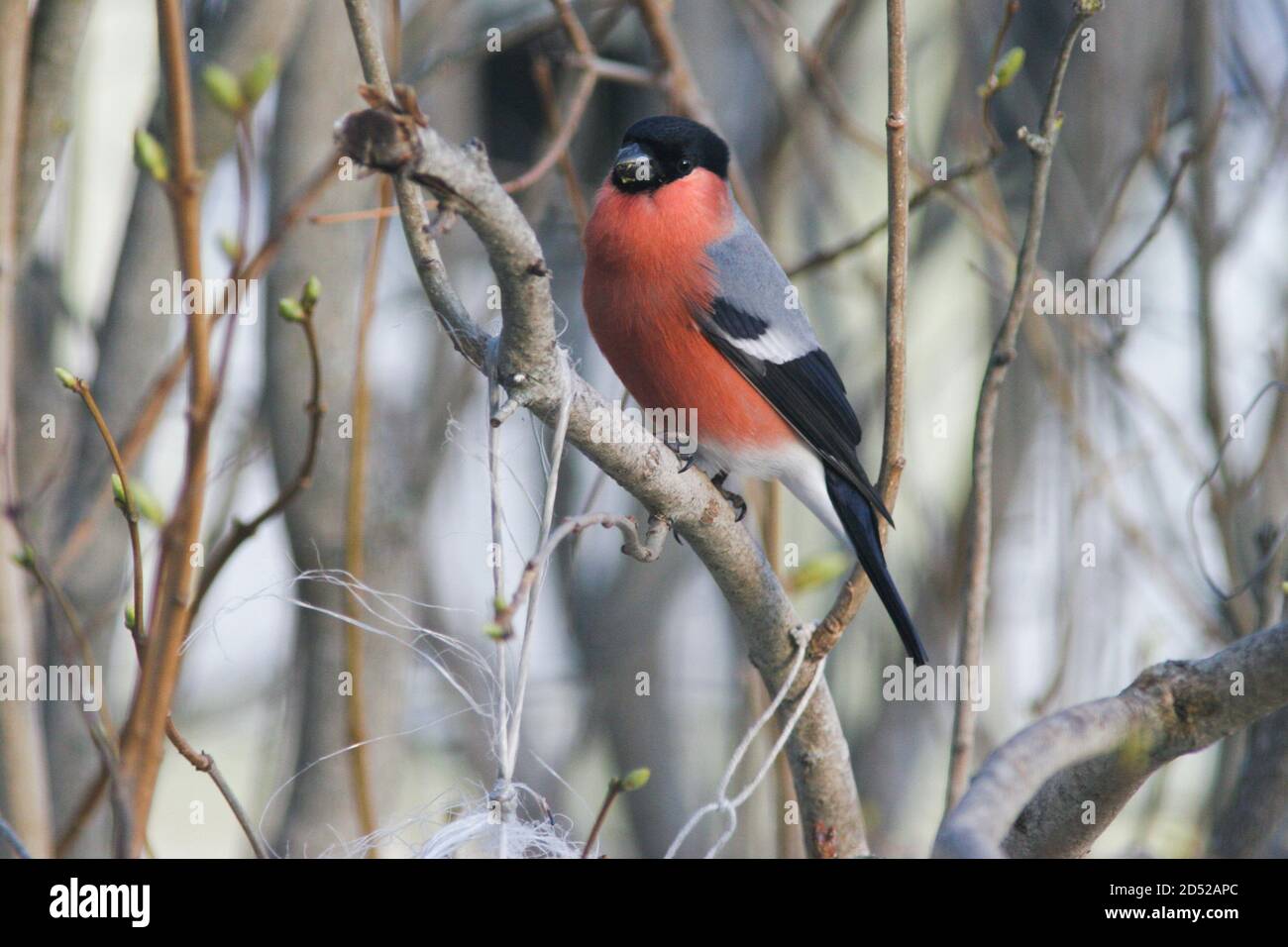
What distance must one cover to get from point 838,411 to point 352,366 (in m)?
1.24

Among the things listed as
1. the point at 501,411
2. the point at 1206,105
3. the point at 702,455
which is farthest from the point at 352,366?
the point at 1206,105

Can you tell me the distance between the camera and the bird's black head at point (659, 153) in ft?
8.91

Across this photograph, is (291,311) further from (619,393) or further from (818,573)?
(619,393)

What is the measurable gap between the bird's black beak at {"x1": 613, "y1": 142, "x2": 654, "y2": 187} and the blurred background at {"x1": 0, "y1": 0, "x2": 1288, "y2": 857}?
250 millimetres

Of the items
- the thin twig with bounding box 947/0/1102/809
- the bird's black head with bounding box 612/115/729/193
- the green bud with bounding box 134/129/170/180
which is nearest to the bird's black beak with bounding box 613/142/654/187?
the bird's black head with bounding box 612/115/729/193

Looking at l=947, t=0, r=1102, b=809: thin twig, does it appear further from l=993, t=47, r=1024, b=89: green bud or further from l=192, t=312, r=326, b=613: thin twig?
l=192, t=312, r=326, b=613: thin twig

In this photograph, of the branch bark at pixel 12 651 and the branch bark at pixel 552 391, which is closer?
the branch bark at pixel 552 391

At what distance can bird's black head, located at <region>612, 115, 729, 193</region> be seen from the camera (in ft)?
8.91

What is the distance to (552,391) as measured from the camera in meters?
1.61

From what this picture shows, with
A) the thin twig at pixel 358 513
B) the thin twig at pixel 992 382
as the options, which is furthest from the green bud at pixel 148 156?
the thin twig at pixel 992 382

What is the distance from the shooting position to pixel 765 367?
9.04ft

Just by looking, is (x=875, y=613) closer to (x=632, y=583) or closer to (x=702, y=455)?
(x=632, y=583)

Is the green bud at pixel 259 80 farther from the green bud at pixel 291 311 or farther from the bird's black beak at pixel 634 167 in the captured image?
the bird's black beak at pixel 634 167

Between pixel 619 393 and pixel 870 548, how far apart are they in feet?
6.31
